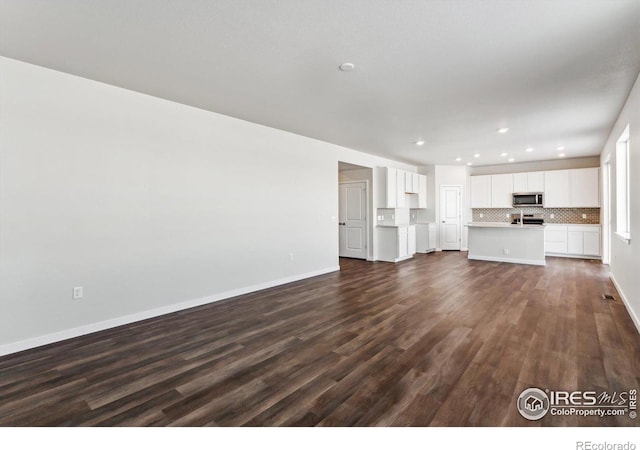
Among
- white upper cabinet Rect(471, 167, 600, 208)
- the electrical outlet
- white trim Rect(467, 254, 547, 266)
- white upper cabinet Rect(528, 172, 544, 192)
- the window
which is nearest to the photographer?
the electrical outlet

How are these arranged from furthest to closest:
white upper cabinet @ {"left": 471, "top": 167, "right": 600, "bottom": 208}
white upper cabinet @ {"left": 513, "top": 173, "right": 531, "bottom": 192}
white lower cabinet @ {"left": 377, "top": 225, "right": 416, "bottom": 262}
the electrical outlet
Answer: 1. white upper cabinet @ {"left": 513, "top": 173, "right": 531, "bottom": 192}
2. white upper cabinet @ {"left": 471, "top": 167, "right": 600, "bottom": 208}
3. white lower cabinet @ {"left": 377, "top": 225, "right": 416, "bottom": 262}
4. the electrical outlet

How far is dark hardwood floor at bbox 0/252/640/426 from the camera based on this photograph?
199cm

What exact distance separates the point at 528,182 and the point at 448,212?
220cm

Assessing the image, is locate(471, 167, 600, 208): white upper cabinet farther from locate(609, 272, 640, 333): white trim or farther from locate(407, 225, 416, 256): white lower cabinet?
locate(609, 272, 640, 333): white trim

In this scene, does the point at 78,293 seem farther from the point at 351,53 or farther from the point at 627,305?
the point at 627,305

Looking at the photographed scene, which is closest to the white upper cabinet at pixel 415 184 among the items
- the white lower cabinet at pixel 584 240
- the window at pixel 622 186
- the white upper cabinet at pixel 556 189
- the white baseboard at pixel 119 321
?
the white upper cabinet at pixel 556 189

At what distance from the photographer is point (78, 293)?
3344 mm

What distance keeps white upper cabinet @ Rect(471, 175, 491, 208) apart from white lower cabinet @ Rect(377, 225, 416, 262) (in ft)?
9.80

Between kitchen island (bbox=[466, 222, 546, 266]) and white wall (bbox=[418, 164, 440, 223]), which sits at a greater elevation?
white wall (bbox=[418, 164, 440, 223])

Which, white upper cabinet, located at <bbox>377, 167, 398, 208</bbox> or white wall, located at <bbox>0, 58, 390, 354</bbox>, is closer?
white wall, located at <bbox>0, 58, 390, 354</bbox>

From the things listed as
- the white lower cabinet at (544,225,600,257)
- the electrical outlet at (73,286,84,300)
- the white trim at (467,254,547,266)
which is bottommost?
the white trim at (467,254,547,266)

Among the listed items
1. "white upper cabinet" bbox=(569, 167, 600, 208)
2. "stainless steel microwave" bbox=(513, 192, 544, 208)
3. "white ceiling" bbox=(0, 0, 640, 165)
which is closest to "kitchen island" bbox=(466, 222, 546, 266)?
"stainless steel microwave" bbox=(513, 192, 544, 208)

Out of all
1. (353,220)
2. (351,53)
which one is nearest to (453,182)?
(353,220)
